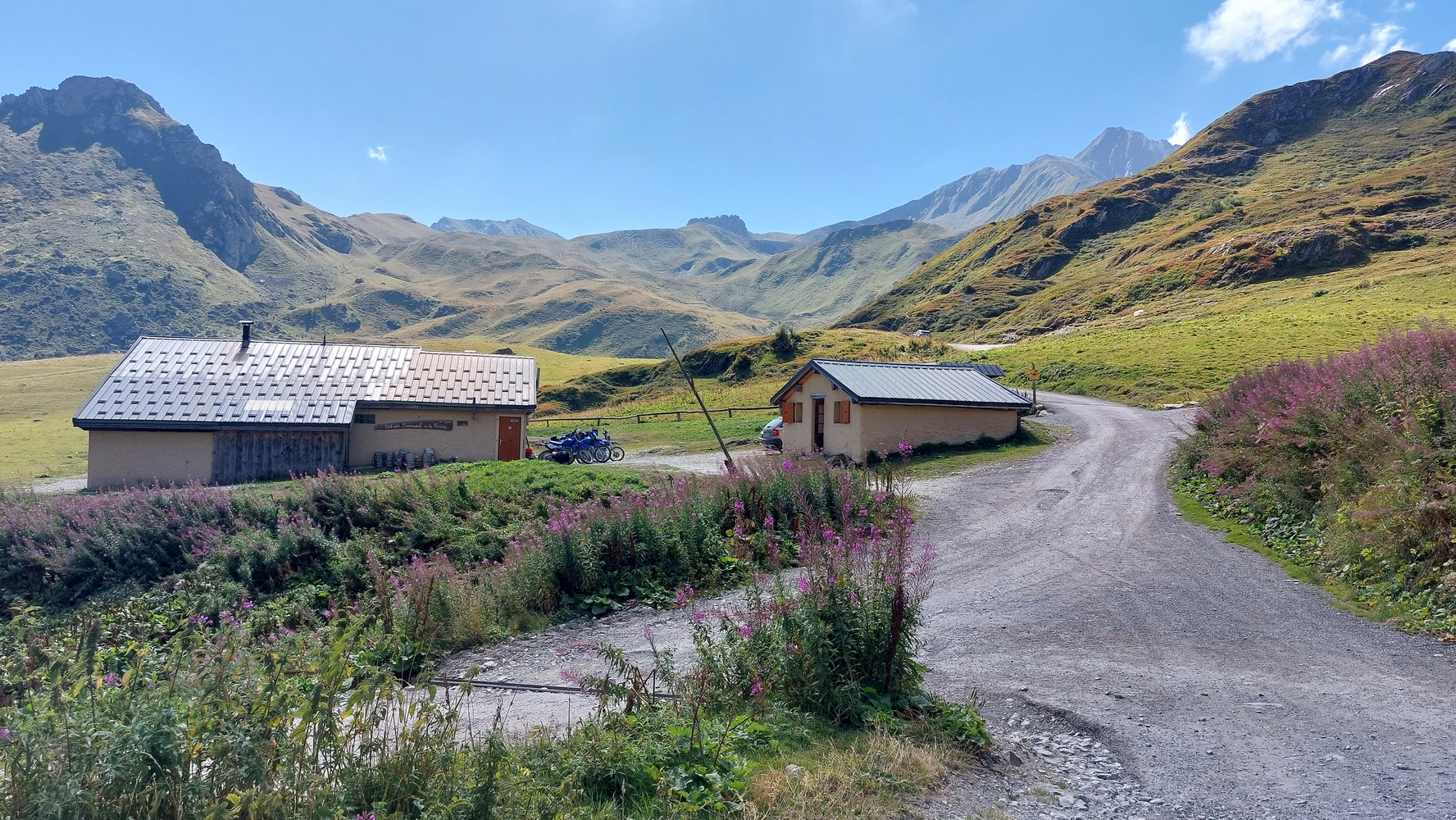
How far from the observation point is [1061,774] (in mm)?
5293

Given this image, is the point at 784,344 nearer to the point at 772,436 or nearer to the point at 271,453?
the point at 772,436

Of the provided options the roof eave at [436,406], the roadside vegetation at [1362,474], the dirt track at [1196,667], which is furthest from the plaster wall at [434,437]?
the roadside vegetation at [1362,474]

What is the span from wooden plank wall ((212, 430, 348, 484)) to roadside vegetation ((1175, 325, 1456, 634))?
2513cm

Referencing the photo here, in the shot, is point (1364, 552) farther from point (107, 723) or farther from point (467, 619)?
point (107, 723)

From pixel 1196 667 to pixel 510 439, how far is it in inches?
941

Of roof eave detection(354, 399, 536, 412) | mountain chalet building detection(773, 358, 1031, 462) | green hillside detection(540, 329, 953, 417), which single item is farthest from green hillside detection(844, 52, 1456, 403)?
roof eave detection(354, 399, 536, 412)

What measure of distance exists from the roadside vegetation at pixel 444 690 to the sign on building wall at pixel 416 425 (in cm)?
1273

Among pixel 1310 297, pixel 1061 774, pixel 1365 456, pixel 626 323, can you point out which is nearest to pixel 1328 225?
pixel 1310 297

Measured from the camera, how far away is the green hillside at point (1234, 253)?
136 ft

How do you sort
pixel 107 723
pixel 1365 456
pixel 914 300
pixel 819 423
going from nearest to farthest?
pixel 107 723 < pixel 1365 456 < pixel 819 423 < pixel 914 300

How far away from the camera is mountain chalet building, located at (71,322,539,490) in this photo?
23750mm

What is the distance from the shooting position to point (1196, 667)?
302 inches

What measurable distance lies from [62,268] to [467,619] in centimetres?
20131

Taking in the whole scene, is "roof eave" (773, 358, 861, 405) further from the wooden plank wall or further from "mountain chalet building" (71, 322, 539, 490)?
the wooden plank wall
